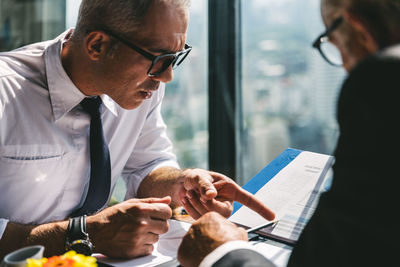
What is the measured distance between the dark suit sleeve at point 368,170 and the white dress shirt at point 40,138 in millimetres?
1021

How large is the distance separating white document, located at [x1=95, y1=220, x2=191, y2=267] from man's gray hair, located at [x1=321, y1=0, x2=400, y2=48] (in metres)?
0.72

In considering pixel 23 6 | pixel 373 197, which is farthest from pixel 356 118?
pixel 23 6

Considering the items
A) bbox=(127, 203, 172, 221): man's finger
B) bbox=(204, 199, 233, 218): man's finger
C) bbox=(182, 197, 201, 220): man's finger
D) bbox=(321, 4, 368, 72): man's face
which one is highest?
bbox=(321, 4, 368, 72): man's face

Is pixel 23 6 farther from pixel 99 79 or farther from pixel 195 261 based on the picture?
pixel 195 261

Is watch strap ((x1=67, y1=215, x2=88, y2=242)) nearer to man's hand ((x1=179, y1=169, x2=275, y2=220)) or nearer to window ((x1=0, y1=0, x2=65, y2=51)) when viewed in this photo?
man's hand ((x1=179, y1=169, x2=275, y2=220))

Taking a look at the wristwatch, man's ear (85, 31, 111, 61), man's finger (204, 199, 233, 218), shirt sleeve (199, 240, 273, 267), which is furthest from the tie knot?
shirt sleeve (199, 240, 273, 267)

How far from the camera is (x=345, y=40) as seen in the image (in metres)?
0.69

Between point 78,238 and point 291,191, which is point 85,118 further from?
point 291,191

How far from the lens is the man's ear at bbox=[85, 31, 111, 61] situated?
4.11 feet

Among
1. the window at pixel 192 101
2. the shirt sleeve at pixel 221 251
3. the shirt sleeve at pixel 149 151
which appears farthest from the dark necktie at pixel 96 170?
the window at pixel 192 101

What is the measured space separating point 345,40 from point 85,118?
99 cm

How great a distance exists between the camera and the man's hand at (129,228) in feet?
3.23

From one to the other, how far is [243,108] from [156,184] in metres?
1.27

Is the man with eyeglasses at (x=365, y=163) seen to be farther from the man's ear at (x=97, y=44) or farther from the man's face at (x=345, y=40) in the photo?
the man's ear at (x=97, y=44)
